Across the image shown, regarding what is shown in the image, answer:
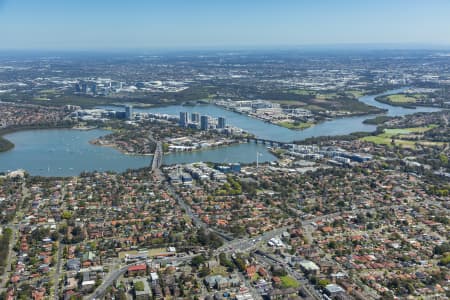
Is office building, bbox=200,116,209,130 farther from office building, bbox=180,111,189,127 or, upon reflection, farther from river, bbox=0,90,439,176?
river, bbox=0,90,439,176

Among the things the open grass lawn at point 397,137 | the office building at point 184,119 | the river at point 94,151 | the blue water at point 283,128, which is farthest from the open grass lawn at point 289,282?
the office building at point 184,119

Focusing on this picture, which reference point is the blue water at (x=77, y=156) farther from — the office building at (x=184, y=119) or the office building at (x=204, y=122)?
the office building at (x=184, y=119)

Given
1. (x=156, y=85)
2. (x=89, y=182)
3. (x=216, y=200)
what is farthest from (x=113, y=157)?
(x=156, y=85)

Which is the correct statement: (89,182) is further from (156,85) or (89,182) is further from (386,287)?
(156,85)

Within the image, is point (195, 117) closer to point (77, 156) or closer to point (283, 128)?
point (283, 128)

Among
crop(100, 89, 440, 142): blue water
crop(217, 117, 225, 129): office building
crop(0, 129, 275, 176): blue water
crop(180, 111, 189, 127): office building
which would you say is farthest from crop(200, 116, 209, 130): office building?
crop(0, 129, 275, 176): blue water

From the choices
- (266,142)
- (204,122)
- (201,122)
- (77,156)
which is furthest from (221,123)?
(77,156)
